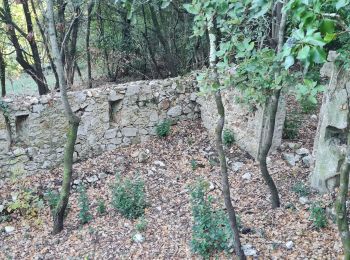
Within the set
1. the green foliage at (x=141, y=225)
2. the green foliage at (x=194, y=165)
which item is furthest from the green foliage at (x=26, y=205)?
the green foliage at (x=194, y=165)

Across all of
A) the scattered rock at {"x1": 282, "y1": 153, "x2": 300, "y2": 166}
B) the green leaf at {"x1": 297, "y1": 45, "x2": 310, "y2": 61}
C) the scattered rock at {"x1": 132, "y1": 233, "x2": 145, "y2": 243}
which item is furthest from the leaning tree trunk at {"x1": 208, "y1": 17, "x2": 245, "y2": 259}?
the scattered rock at {"x1": 282, "y1": 153, "x2": 300, "y2": 166}

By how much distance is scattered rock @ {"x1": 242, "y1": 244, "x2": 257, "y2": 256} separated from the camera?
3900 millimetres

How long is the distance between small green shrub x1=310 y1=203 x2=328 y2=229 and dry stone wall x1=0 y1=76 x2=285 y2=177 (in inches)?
66.7

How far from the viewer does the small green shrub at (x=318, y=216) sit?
13.3 ft

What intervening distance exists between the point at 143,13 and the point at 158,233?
17.7ft

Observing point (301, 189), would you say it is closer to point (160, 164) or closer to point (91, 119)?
point (160, 164)

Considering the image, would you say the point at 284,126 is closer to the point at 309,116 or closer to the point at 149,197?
the point at 309,116

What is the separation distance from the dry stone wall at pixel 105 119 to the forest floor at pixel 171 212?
0.23m

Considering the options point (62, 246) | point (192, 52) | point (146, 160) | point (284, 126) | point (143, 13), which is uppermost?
point (143, 13)

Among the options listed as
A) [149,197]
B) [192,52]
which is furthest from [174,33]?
[149,197]

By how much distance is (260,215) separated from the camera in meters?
4.57

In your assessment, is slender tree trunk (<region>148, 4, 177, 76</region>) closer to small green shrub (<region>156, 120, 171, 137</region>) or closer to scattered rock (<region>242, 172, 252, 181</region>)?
small green shrub (<region>156, 120, 171, 137</region>)

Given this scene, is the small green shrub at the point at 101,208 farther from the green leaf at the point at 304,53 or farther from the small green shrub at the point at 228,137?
the green leaf at the point at 304,53

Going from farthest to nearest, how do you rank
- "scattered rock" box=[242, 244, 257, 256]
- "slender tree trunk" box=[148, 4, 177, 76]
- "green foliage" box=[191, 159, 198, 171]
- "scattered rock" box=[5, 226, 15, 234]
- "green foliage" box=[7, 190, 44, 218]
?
1. "slender tree trunk" box=[148, 4, 177, 76]
2. "green foliage" box=[191, 159, 198, 171]
3. "green foliage" box=[7, 190, 44, 218]
4. "scattered rock" box=[5, 226, 15, 234]
5. "scattered rock" box=[242, 244, 257, 256]
